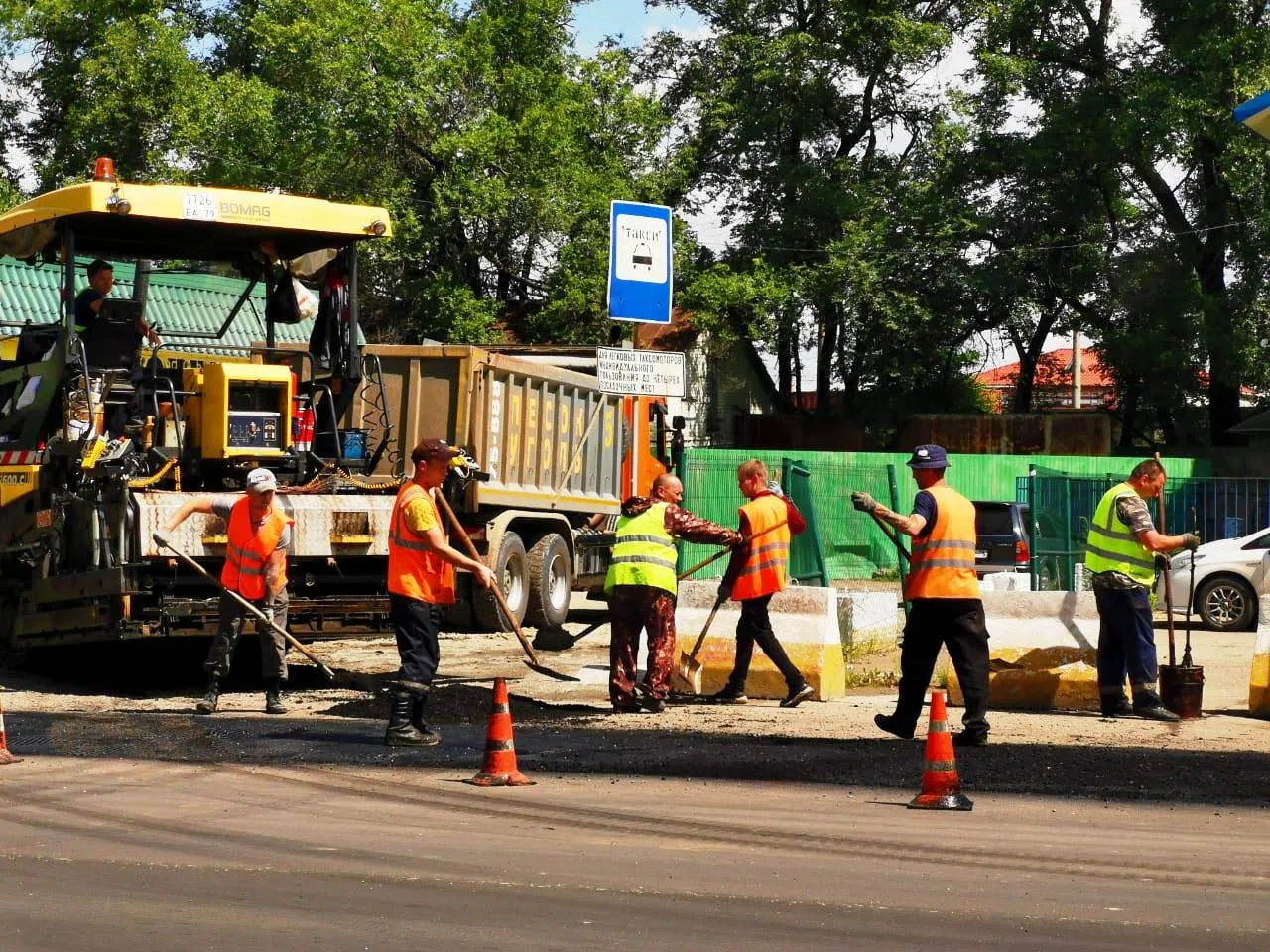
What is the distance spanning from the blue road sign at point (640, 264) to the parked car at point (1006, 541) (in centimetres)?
973

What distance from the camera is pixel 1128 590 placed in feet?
39.3

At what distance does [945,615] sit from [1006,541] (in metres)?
12.5

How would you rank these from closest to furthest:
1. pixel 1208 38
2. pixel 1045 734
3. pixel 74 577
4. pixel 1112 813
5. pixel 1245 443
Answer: pixel 1112 813 < pixel 1045 734 < pixel 74 577 < pixel 1208 38 < pixel 1245 443

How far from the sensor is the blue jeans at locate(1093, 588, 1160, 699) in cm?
1188

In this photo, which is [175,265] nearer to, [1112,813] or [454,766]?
[454,766]

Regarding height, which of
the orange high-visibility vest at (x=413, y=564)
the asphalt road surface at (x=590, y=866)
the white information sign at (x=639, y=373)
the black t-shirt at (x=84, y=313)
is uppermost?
the black t-shirt at (x=84, y=313)

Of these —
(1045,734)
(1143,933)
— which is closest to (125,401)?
(1045,734)

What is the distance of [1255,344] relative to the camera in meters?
37.0

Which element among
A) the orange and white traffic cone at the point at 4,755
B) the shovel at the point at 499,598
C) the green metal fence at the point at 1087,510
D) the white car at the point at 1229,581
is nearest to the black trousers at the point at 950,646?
the shovel at the point at 499,598

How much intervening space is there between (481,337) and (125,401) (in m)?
27.6

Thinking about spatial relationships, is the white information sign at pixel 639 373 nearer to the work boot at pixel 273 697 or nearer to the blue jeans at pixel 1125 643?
the work boot at pixel 273 697

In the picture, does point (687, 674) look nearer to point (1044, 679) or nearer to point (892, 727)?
point (1044, 679)

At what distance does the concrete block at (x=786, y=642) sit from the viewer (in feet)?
43.3

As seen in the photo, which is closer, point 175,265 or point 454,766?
point 454,766
